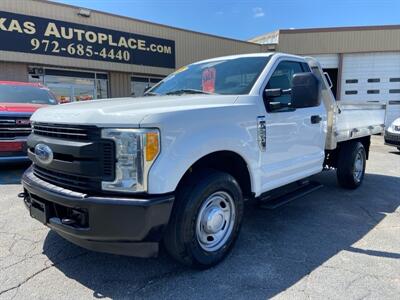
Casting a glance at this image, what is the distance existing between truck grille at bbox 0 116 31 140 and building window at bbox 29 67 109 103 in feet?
21.7

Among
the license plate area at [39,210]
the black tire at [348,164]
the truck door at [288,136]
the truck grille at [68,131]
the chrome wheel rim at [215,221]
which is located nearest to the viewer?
the truck grille at [68,131]

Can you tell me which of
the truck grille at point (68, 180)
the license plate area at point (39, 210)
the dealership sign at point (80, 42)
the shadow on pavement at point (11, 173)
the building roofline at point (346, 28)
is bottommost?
the shadow on pavement at point (11, 173)

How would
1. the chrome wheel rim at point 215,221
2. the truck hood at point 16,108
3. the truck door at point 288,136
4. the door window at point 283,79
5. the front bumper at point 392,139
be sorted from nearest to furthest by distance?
the chrome wheel rim at point 215,221, the truck door at point 288,136, the door window at point 283,79, the truck hood at point 16,108, the front bumper at point 392,139

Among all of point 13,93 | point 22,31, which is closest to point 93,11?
point 22,31

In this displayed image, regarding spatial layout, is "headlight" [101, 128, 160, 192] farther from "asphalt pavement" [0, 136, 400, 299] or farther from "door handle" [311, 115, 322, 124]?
"door handle" [311, 115, 322, 124]

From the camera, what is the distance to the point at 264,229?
3992 mm

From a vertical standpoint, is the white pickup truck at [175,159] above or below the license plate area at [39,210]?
above

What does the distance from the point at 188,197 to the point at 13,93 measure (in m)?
6.69

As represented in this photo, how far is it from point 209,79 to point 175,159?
5.23ft

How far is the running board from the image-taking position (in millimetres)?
3766

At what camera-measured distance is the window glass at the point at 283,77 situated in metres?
3.75

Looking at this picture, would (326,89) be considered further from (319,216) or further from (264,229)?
(264,229)

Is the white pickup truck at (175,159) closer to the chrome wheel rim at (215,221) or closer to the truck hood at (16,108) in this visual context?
the chrome wheel rim at (215,221)

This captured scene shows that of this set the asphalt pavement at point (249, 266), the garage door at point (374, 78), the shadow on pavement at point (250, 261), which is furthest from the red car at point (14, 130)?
the garage door at point (374, 78)
